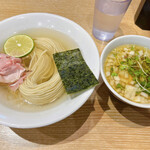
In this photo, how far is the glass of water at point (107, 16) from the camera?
43.0 inches

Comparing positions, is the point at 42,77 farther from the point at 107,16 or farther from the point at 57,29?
the point at 107,16

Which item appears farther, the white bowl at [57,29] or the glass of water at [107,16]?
the glass of water at [107,16]

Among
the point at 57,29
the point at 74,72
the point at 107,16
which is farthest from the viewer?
the point at 57,29

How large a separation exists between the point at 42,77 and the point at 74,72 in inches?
13.5

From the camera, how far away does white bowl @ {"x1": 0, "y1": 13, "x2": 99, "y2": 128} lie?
818 millimetres

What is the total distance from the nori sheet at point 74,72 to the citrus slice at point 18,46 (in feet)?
0.91

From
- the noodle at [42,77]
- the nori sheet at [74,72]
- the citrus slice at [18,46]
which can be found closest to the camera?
the nori sheet at [74,72]

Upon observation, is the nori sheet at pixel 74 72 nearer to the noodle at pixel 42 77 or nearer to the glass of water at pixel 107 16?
the noodle at pixel 42 77

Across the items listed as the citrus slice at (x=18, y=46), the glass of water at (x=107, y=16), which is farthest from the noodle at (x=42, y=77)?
the glass of water at (x=107, y=16)

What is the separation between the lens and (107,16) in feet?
3.91

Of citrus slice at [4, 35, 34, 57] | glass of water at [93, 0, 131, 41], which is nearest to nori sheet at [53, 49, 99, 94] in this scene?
citrus slice at [4, 35, 34, 57]

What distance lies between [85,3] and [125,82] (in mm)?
1172

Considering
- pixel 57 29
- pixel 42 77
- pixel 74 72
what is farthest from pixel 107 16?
pixel 42 77

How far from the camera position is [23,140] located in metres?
0.93
